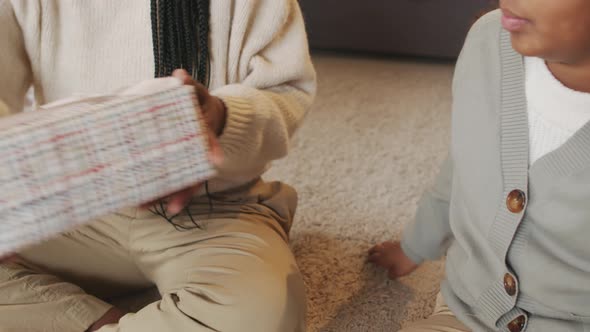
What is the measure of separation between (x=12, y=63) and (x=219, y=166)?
0.28 metres

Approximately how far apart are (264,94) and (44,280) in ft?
1.11

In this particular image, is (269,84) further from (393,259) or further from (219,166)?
(393,259)

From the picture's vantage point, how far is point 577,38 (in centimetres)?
47

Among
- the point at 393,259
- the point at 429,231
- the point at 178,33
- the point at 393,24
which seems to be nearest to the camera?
the point at 178,33

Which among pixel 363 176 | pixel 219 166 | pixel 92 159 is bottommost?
pixel 363 176

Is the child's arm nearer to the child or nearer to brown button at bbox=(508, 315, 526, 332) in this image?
the child

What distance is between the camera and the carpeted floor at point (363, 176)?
Answer: 0.83 meters

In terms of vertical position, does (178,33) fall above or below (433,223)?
above

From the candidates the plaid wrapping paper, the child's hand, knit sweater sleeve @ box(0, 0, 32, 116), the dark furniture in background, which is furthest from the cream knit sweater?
the dark furniture in background

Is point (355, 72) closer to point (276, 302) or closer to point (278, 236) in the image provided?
point (278, 236)

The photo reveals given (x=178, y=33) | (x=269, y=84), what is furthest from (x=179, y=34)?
(x=269, y=84)

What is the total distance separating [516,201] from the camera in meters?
0.53

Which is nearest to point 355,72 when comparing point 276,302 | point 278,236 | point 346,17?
point 346,17

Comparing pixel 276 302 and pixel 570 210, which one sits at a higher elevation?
pixel 570 210
